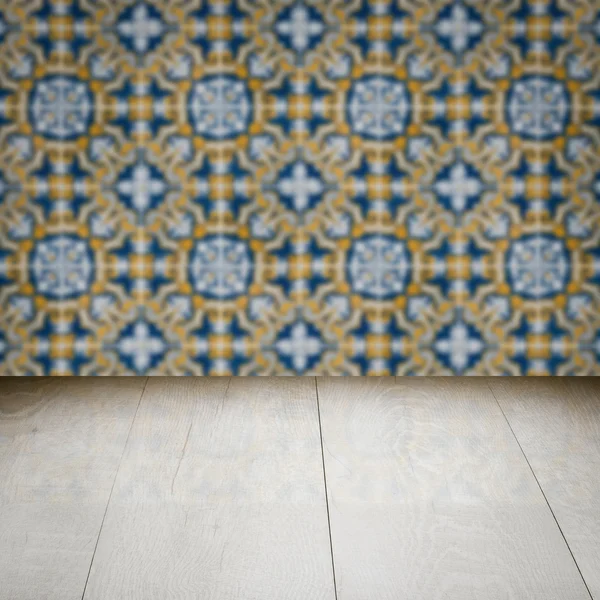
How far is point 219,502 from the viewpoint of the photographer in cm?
104

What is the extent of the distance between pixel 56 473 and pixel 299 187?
0.61 meters

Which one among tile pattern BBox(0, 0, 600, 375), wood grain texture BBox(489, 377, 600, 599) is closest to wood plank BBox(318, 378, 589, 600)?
wood grain texture BBox(489, 377, 600, 599)

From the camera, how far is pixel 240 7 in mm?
1370

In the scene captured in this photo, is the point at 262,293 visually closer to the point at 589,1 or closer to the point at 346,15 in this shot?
the point at 346,15

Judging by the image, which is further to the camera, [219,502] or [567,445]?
[567,445]

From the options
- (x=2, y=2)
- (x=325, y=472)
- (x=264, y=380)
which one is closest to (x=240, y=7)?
(x=2, y=2)

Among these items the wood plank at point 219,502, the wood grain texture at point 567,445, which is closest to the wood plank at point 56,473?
the wood plank at point 219,502

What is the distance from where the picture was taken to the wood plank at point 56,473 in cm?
90

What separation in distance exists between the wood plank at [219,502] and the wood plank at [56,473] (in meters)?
0.02

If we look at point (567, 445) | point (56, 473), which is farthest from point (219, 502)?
point (567, 445)

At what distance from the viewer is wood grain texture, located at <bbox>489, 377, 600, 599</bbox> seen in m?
0.97

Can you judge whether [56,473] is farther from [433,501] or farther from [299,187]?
[299,187]

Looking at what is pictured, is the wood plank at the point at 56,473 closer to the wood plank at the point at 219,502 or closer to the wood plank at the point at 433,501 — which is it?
A: the wood plank at the point at 219,502

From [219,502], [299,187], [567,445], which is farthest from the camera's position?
[299,187]
